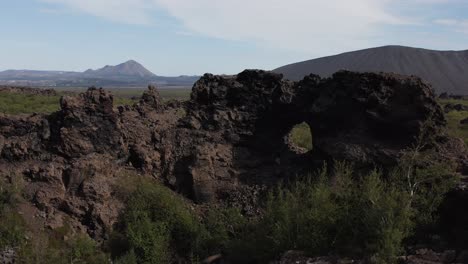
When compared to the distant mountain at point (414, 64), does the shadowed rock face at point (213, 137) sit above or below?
below

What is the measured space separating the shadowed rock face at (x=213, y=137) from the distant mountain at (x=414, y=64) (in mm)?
78396

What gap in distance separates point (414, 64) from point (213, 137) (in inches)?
3618

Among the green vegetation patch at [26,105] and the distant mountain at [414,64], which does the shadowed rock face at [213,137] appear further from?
the distant mountain at [414,64]

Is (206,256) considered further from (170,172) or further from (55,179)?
(55,179)

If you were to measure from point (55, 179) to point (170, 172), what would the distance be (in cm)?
478

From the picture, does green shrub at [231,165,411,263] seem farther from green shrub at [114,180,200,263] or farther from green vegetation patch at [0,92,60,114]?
green vegetation patch at [0,92,60,114]

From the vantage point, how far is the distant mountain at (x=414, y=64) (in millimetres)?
101875

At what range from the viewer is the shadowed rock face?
19688mm

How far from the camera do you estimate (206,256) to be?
19.4 m

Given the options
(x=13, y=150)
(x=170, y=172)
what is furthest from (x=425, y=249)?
(x=13, y=150)

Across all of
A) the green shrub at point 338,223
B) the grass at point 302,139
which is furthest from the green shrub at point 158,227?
the grass at point 302,139

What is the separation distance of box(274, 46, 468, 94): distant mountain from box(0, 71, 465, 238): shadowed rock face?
7840 centimetres

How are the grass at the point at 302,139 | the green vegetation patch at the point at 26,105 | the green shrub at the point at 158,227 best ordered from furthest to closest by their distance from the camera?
the green vegetation patch at the point at 26,105 → the grass at the point at 302,139 → the green shrub at the point at 158,227

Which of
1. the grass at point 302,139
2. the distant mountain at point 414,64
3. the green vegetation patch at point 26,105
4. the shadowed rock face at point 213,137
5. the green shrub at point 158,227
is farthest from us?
the distant mountain at point 414,64
